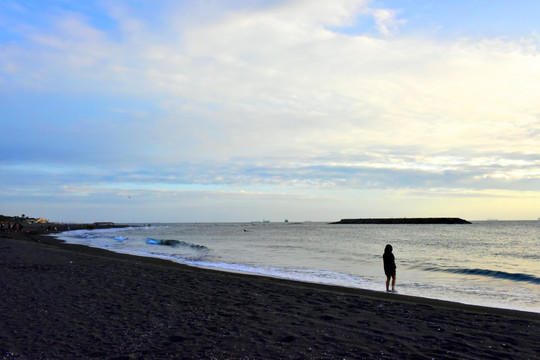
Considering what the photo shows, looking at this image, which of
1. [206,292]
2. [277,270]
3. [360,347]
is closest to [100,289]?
[206,292]

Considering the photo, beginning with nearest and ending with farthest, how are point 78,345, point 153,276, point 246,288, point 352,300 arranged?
point 78,345, point 352,300, point 246,288, point 153,276

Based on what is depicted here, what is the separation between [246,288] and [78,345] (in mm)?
6650

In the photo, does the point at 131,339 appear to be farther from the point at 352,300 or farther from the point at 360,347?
the point at 352,300

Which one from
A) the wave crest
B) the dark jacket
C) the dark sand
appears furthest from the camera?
the wave crest

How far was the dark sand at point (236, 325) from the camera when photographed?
20.0 ft

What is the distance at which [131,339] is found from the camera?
659 centimetres

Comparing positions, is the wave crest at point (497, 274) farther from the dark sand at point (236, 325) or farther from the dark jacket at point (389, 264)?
the dark sand at point (236, 325)

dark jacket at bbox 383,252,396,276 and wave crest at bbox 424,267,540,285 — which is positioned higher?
dark jacket at bbox 383,252,396,276

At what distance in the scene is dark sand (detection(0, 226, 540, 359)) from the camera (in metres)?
6.10

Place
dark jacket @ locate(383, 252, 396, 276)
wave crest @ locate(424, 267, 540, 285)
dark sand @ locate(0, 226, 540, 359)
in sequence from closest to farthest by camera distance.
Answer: dark sand @ locate(0, 226, 540, 359), dark jacket @ locate(383, 252, 396, 276), wave crest @ locate(424, 267, 540, 285)

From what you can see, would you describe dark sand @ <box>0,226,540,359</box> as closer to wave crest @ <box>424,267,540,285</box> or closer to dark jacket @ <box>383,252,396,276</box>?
dark jacket @ <box>383,252,396,276</box>

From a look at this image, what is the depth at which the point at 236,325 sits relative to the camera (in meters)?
7.69

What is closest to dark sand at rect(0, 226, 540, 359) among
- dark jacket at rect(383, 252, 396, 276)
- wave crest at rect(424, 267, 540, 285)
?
dark jacket at rect(383, 252, 396, 276)

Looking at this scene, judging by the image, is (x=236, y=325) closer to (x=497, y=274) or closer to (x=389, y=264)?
(x=389, y=264)
